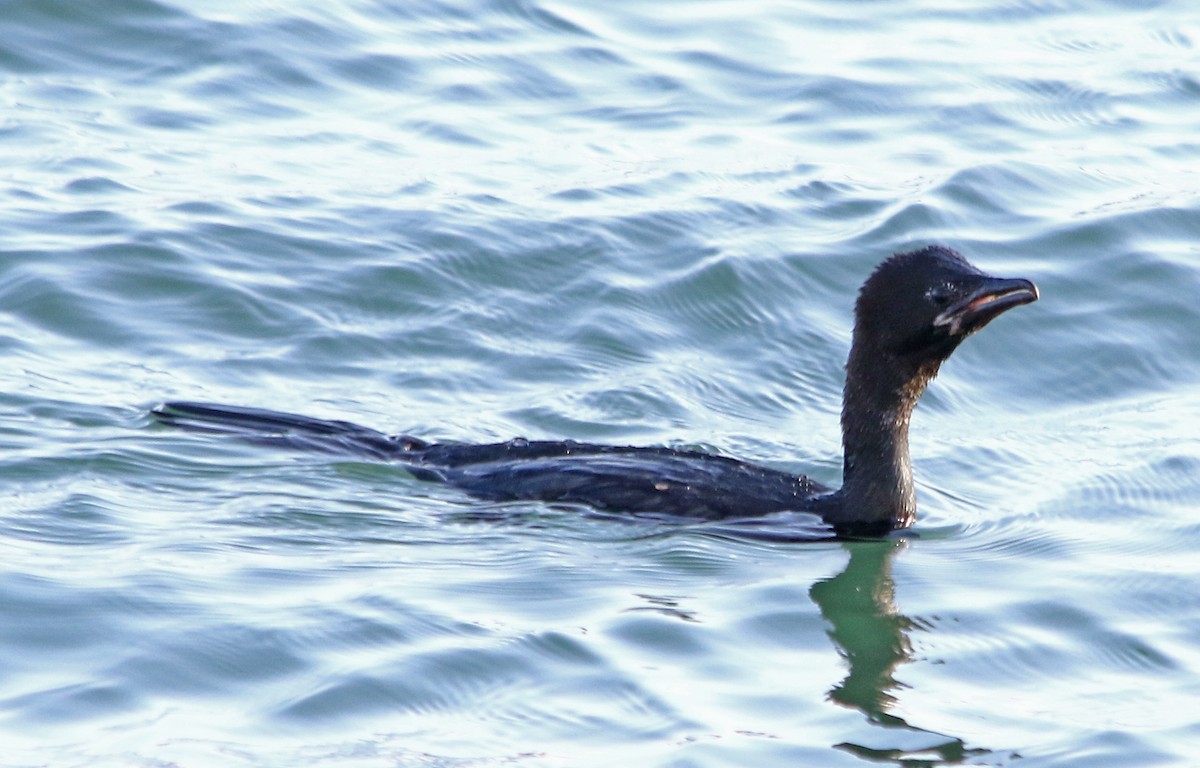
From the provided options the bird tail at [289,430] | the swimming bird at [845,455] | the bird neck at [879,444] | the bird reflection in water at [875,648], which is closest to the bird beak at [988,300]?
the swimming bird at [845,455]

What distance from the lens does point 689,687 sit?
6.12 m

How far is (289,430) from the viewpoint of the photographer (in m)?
8.15

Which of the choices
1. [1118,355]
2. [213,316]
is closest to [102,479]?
[213,316]

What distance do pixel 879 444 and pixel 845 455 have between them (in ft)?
0.50

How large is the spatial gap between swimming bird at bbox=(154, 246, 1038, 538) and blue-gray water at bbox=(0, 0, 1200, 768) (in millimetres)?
163

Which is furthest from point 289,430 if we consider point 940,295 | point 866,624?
point 940,295

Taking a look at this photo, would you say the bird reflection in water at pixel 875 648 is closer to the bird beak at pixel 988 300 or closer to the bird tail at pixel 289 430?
the bird beak at pixel 988 300

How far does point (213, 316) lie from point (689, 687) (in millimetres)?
4352

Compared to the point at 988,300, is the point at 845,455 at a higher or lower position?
lower

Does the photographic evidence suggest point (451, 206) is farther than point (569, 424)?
Yes

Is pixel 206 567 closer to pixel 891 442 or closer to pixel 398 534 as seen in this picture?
pixel 398 534

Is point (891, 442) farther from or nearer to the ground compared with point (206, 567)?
farther from the ground

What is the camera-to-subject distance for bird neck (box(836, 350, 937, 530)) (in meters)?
7.71

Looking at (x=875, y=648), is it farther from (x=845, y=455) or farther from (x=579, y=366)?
(x=579, y=366)
